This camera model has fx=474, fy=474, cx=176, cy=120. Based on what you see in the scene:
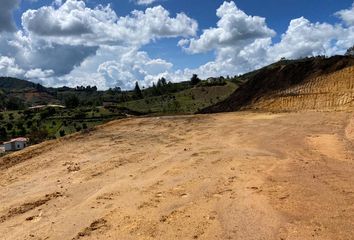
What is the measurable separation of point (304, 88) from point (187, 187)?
69.7 feet

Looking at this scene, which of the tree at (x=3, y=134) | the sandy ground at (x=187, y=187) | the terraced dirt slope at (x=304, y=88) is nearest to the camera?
the sandy ground at (x=187, y=187)

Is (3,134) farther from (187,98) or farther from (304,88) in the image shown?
(304,88)

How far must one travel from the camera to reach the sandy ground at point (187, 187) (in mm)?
8562

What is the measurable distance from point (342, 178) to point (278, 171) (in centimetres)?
169

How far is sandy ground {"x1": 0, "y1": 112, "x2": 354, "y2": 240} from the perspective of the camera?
856 centimetres

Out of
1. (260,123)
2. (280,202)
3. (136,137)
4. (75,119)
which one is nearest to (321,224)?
(280,202)

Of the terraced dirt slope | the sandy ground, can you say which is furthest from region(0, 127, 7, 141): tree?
the sandy ground

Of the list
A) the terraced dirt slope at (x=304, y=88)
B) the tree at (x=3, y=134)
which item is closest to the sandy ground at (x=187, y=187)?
the terraced dirt slope at (x=304, y=88)

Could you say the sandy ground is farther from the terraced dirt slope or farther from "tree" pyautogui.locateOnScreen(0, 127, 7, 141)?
"tree" pyautogui.locateOnScreen(0, 127, 7, 141)

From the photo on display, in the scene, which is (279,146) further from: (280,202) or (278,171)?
(280,202)

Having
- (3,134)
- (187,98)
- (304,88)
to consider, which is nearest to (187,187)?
(304,88)

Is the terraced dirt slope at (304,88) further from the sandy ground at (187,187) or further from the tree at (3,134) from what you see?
the tree at (3,134)

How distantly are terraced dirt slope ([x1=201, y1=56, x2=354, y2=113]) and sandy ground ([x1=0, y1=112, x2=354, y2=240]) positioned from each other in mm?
8970

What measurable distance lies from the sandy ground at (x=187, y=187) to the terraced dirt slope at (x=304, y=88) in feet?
29.4
